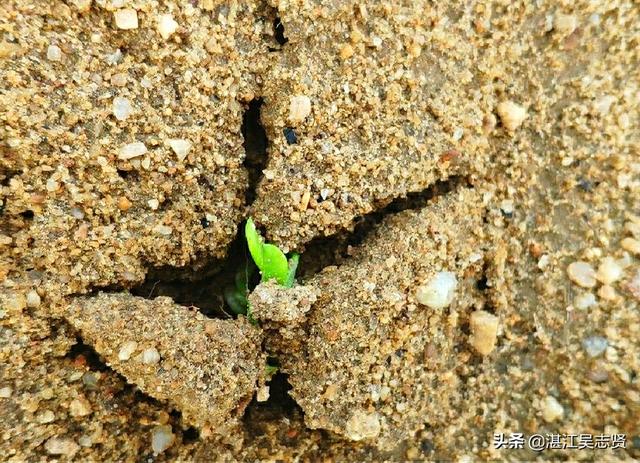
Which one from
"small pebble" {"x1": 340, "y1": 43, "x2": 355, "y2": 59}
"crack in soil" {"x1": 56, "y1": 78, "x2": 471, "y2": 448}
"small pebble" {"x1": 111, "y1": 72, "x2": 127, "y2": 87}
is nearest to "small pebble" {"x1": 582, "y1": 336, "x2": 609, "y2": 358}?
"crack in soil" {"x1": 56, "y1": 78, "x2": 471, "y2": 448}

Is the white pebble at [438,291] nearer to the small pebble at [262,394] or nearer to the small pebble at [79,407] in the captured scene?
the small pebble at [262,394]

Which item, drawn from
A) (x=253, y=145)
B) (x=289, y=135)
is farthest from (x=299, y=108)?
(x=253, y=145)

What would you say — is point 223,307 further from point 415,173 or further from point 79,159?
point 415,173

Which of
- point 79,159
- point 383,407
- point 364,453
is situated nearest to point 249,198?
point 79,159

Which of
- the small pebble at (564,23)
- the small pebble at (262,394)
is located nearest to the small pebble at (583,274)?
the small pebble at (564,23)

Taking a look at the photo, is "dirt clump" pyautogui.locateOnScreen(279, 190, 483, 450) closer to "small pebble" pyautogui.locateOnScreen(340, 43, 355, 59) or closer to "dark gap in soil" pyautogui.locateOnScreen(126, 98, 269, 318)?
"dark gap in soil" pyautogui.locateOnScreen(126, 98, 269, 318)
